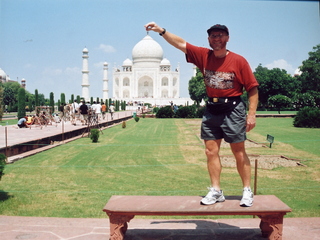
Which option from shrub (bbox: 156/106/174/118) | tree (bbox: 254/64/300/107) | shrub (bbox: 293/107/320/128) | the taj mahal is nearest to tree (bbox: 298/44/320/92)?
tree (bbox: 254/64/300/107)

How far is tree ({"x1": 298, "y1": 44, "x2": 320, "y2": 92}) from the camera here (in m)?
34.4

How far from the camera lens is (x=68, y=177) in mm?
5492

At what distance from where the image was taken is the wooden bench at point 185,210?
2584 mm

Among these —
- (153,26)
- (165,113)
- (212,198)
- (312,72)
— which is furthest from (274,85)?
(212,198)

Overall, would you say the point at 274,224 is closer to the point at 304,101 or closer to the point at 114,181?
the point at 114,181

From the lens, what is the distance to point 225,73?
2.92 m

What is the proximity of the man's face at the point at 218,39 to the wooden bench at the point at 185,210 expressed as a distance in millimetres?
1181

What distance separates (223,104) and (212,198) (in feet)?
2.33

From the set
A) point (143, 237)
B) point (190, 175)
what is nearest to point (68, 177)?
point (190, 175)

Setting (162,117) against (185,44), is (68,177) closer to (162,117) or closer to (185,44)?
(185,44)

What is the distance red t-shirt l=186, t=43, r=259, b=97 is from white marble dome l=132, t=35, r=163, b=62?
5701cm

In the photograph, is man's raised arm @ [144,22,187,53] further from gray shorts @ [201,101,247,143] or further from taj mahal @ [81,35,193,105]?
taj mahal @ [81,35,193,105]

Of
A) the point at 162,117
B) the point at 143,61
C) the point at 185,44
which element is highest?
the point at 143,61

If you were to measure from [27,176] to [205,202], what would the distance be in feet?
11.6
